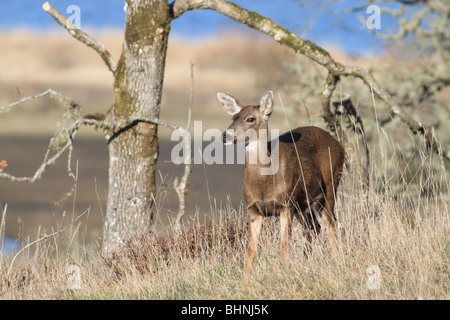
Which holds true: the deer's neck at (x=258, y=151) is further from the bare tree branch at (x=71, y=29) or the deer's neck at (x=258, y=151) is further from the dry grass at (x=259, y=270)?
the bare tree branch at (x=71, y=29)

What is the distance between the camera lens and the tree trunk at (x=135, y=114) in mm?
8344

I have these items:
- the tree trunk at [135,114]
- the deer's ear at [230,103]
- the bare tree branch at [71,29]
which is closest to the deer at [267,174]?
the deer's ear at [230,103]

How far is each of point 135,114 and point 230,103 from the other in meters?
1.59

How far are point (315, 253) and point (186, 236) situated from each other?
5.48ft

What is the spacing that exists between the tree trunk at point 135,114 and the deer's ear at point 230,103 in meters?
1.36

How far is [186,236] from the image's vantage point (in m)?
7.55

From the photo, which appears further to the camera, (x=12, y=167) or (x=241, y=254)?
(x=12, y=167)

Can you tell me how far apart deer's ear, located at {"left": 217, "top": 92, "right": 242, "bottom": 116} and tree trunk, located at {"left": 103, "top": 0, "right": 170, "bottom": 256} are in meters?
1.36

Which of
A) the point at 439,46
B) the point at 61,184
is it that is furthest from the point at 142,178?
the point at 61,184

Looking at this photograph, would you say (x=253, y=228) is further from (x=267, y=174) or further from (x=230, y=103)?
(x=230, y=103)

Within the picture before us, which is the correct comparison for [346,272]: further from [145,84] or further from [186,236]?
[145,84]

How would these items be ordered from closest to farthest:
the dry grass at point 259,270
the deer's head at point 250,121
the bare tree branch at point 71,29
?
the dry grass at point 259,270 < the deer's head at point 250,121 < the bare tree branch at point 71,29

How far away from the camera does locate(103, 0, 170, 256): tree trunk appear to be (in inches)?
328

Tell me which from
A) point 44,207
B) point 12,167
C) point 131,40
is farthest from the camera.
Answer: point 12,167
